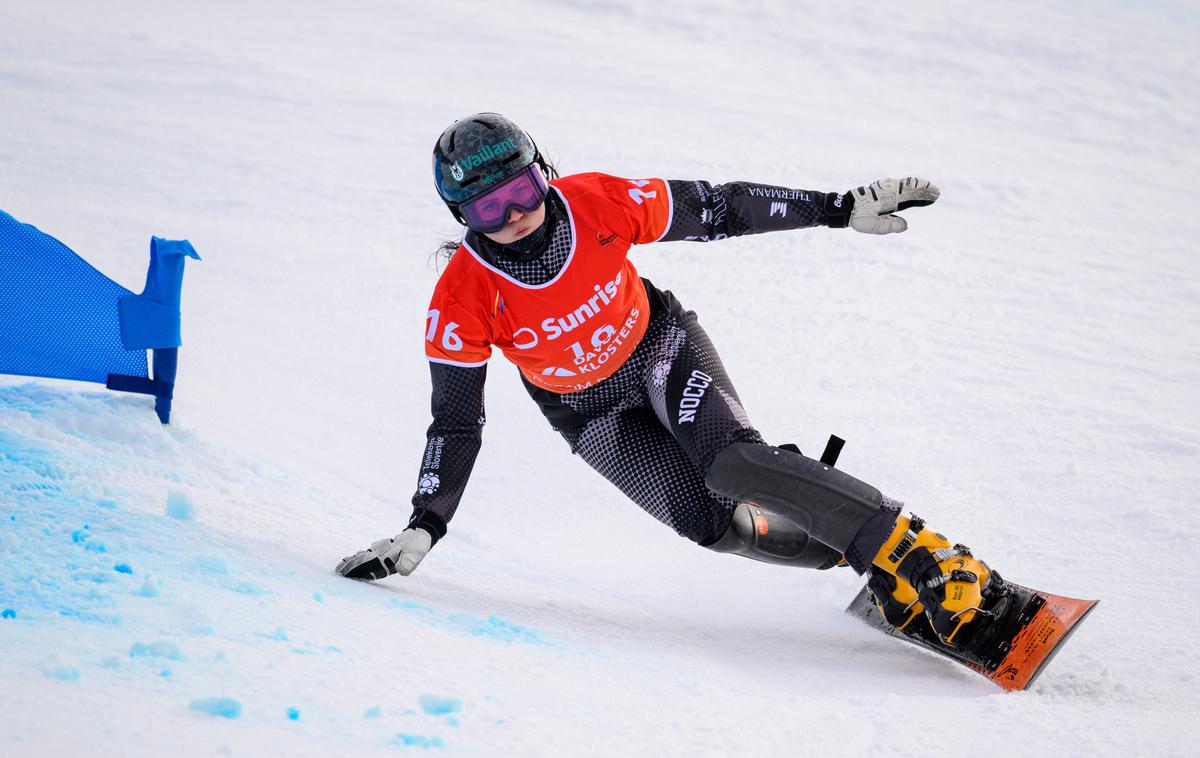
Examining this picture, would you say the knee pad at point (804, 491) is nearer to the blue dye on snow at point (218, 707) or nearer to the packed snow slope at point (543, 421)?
the packed snow slope at point (543, 421)

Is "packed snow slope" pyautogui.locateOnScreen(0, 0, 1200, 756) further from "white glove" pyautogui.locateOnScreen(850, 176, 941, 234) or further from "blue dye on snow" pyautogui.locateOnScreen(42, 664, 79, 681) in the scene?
"white glove" pyautogui.locateOnScreen(850, 176, 941, 234)

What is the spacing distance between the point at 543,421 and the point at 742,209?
5.93 feet

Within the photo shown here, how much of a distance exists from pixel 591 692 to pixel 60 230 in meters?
4.71

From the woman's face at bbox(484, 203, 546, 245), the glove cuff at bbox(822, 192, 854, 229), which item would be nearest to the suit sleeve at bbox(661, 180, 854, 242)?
the glove cuff at bbox(822, 192, 854, 229)

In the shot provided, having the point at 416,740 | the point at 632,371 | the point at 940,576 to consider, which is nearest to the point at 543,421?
the point at 632,371

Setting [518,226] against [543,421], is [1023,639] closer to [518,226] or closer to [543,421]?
[518,226]

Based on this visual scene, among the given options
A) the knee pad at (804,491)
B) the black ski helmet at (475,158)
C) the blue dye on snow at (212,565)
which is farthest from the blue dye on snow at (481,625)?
the black ski helmet at (475,158)

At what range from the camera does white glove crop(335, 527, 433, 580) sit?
2746mm

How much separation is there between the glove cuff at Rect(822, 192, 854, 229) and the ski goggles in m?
0.83

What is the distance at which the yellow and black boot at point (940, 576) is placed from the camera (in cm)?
262

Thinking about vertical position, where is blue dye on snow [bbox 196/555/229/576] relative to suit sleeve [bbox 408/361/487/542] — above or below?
below

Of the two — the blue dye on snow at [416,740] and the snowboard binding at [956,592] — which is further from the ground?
the snowboard binding at [956,592]

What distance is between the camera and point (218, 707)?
1.89 m

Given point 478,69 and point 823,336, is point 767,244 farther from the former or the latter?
point 478,69
